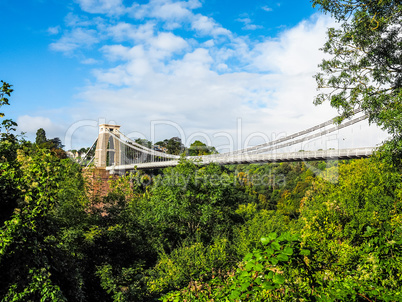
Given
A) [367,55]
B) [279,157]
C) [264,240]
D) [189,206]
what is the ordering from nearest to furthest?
[264,240] < [367,55] < [189,206] < [279,157]

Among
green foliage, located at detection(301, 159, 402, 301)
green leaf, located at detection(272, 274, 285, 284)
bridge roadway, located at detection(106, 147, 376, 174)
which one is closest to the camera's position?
green leaf, located at detection(272, 274, 285, 284)

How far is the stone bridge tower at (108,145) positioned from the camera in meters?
42.7

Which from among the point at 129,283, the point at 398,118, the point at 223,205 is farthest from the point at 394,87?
the point at 223,205

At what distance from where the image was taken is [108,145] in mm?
48750

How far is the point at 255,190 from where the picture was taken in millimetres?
49438

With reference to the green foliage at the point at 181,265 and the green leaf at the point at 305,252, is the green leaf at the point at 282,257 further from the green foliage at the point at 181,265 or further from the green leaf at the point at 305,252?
the green foliage at the point at 181,265

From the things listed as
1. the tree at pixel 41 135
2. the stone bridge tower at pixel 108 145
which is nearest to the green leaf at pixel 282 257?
the stone bridge tower at pixel 108 145

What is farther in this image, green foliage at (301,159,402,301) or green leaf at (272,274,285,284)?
green foliage at (301,159,402,301)

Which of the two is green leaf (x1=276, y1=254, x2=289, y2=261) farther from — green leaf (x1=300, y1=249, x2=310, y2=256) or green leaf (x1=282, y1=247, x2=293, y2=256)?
green leaf (x1=300, y1=249, x2=310, y2=256)

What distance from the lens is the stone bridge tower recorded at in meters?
42.7

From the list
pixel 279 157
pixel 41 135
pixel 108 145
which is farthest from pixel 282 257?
pixel 41 135

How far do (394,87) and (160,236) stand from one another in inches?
441

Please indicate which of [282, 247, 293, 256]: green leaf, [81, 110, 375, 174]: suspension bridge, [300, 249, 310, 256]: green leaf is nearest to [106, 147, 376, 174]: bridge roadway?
[81, 110, 375, 174]: suspension bridge

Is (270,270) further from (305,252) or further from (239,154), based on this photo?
(239,154)
